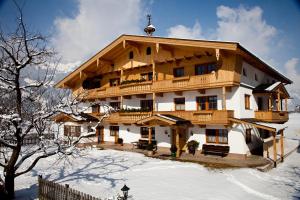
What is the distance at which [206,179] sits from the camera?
15211 millimetres

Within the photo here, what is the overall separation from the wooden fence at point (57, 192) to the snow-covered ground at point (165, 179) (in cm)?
122

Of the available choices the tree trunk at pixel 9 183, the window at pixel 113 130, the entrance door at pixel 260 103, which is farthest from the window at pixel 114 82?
the tree trunk at pixel 9 183

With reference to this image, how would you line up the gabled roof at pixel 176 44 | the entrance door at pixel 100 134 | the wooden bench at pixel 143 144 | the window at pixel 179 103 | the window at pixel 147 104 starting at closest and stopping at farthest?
the gabled roof at pixel 176 44 < the window at pixel 179 103 < the wooden bench at pixel 143 144 < the window at pixel 147 104 < the entrance door at pixel 100 134

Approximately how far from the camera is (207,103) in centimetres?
2292

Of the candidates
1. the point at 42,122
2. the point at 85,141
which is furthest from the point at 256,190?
the point at 85,141

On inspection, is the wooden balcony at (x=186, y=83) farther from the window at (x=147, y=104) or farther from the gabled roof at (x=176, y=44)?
the window at (x=147, y=104)

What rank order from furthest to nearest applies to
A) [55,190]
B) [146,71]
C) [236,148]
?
[146,71], [236,148], [55,190]

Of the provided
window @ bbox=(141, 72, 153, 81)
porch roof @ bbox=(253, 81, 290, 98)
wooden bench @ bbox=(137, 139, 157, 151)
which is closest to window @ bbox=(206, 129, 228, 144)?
wooden bench @ bbox=(137, 139, 157, 151)

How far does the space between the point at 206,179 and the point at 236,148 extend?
7033 millimetres

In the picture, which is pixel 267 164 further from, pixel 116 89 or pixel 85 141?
pixel 85 141

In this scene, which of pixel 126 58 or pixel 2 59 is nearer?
pixel 2 59

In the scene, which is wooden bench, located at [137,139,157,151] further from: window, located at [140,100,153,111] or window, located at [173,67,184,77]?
window, located at [173,67,184,77]

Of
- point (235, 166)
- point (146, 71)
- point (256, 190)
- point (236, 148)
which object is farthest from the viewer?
point (146, 71)

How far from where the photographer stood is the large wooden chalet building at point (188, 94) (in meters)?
21.0
